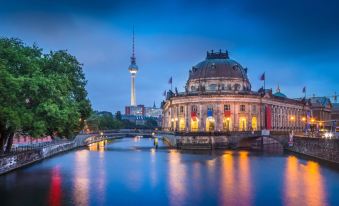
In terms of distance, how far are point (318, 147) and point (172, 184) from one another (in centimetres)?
3746

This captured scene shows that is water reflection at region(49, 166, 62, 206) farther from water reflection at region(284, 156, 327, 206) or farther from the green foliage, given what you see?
water reflection at region(284, 156, 327, 206)

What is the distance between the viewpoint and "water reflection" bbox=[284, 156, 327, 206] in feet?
140

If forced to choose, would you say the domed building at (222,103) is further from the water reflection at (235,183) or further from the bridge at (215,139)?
the water reflection at (235,183)

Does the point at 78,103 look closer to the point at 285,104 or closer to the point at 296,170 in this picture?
the point at 296,170

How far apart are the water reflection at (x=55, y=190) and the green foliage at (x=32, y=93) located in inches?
221

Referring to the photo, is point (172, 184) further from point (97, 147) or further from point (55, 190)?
point (97, 147)

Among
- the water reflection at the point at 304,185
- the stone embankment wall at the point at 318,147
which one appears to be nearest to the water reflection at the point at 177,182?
the water reflection at the point at 304,185

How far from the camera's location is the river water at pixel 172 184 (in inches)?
1679

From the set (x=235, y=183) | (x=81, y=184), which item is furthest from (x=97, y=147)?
(x=235, y=183)

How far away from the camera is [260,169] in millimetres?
66688

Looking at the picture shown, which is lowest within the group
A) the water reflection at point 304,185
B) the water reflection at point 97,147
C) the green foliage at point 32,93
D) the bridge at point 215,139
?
the water reflection at point 304,185

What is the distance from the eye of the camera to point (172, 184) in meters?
52.4

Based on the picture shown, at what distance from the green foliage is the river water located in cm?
609

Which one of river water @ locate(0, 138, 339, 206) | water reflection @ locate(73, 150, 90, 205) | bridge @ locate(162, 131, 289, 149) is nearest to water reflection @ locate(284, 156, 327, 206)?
river water @ locate(0, 138, 339, 206)
